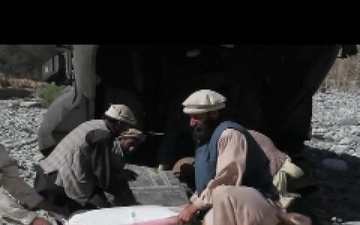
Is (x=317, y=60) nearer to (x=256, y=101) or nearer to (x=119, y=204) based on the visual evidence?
(x=256, y=101)

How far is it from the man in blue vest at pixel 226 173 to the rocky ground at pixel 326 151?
183 cm

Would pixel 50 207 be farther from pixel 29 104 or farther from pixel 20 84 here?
pixel 20 84

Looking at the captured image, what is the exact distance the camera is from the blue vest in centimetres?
641

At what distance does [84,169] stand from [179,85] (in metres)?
2.77

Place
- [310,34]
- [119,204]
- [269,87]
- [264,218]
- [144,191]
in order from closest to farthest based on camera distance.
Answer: [310,34] < [264,218] < [119,204] < [144,191] < [269,87]

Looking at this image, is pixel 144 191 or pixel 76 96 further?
pixel 76 96

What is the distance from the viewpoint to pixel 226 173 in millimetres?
6332

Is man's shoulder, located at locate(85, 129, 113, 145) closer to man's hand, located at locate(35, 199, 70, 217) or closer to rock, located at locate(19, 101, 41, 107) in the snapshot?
man's hand, located at locate(35, 199, 70, 217)

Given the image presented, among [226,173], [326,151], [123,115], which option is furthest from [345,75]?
[226,173]

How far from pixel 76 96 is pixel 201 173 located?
12.0ft

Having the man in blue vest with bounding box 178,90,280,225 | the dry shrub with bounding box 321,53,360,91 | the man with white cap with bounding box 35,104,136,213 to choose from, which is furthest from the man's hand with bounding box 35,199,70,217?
the dry shrub with bounding box 321,53,360,91

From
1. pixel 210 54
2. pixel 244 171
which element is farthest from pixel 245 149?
pixel 210 54

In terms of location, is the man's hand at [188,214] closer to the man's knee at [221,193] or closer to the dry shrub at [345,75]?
the man's knee at [221,193]

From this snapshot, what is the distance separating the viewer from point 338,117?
1970 cm
